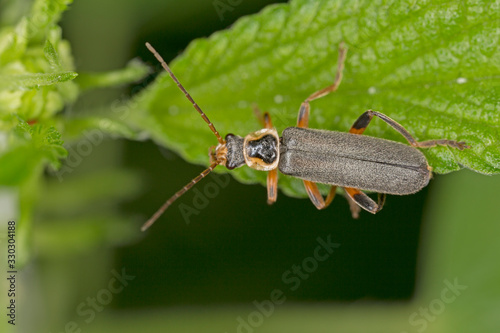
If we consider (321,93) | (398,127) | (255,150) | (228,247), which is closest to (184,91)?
Result: (255,150)

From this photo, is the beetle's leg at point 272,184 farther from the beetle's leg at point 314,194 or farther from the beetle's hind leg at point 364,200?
the beetle's hind leg at point 364,200

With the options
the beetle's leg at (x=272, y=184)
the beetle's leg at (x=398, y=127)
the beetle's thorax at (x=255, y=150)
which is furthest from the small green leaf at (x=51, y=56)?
the beetle's leg at (x=398, y=127)

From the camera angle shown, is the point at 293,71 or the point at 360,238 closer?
the point at 293,71

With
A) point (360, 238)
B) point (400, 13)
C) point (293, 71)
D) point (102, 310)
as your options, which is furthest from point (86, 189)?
point (400, 13)

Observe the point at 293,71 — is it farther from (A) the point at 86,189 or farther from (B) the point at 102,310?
(B) the point at 102,310

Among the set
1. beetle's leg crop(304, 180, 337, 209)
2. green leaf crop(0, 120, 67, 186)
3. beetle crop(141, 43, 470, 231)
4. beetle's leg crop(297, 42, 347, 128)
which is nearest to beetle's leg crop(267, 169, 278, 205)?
beetle crop(141, 43, 470, 231)

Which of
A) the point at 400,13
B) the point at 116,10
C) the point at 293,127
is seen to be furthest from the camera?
the point at 116,10

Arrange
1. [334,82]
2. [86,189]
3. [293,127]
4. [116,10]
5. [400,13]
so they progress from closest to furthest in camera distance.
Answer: [400,13]
[334,82]
[293,127]
[86,189]
[116,10]

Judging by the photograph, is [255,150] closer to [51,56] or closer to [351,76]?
[351,76]
